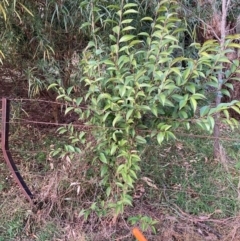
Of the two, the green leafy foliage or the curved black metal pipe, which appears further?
the curved black metal pipe

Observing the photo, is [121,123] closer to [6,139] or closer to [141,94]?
[141,94]

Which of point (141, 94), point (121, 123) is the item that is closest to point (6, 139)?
point (121, 123)

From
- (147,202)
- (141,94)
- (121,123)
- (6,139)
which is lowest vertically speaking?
(147,202)

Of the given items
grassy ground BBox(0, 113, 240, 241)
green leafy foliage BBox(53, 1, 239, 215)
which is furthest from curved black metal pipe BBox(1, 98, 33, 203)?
green leafy foliage BBox(53, 1, 239, 215)

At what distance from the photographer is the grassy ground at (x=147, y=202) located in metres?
2.37

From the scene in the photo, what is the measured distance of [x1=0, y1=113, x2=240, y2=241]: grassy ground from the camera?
2.37m

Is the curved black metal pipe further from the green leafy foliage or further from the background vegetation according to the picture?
the green leafy foliage

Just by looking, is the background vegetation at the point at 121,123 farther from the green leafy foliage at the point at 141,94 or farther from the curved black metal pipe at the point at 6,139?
the curved black metal pipe at the point at 6,139

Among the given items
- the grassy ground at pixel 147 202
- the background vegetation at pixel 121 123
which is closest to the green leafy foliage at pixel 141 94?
the background vegetation at pixel 121 123

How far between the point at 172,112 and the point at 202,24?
1.56 m

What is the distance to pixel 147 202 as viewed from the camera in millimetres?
2564

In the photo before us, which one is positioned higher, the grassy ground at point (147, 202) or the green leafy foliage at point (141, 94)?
the green leafy foliage at point (141, 94)

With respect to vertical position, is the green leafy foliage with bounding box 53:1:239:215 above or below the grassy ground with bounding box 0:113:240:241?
above

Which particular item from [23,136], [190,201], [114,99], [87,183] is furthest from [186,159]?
[23,136]
